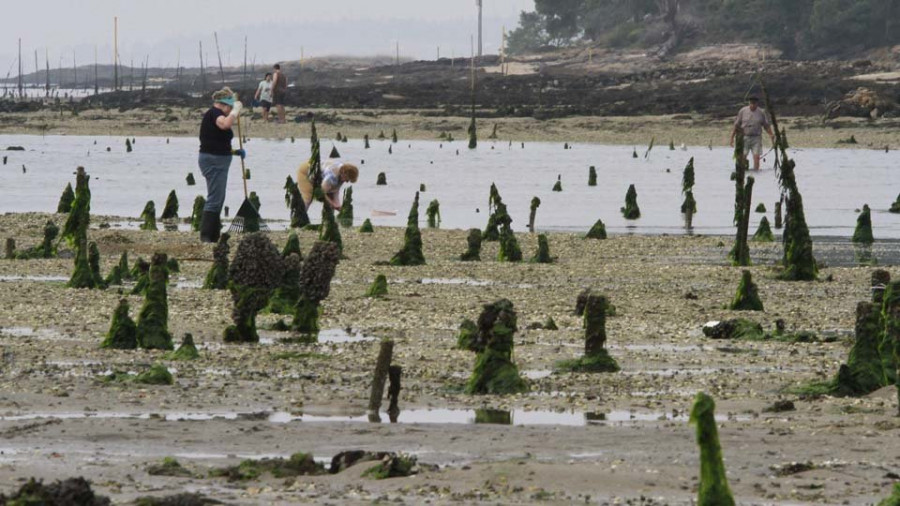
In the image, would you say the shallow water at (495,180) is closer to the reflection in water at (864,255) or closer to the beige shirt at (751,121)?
the beige shirt at (751,121)

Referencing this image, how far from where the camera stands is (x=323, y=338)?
12.5m

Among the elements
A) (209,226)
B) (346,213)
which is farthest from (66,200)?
(209,226)

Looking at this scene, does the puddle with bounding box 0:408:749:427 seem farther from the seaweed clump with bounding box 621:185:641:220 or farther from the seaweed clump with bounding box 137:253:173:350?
the seaweed clump with bounding box 621:185:641:220

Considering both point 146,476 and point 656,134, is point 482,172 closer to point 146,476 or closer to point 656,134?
point 656,134

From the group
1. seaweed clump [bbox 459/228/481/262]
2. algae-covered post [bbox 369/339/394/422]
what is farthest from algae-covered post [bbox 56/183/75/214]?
algae-covered post [bbox 369/339/394/422]

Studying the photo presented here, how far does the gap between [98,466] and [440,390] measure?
2.83 meters

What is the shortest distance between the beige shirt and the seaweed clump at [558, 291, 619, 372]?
24432 mm

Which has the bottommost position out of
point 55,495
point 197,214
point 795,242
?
point 197,214

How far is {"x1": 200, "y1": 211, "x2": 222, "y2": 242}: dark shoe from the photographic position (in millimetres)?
Result: 20531

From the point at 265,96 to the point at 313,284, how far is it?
148 feet

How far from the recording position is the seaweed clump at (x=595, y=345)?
10898 mm

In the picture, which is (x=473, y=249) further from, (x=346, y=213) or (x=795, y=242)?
(x=346, y=213)

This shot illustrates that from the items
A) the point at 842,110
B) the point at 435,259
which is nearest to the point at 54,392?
the point at 435,259

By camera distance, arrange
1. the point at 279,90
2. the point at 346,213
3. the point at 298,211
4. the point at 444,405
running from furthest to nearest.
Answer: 1. the point at 279,90
2. the point at 346,213
3. the point at 298,211
4. the point at 444,405
